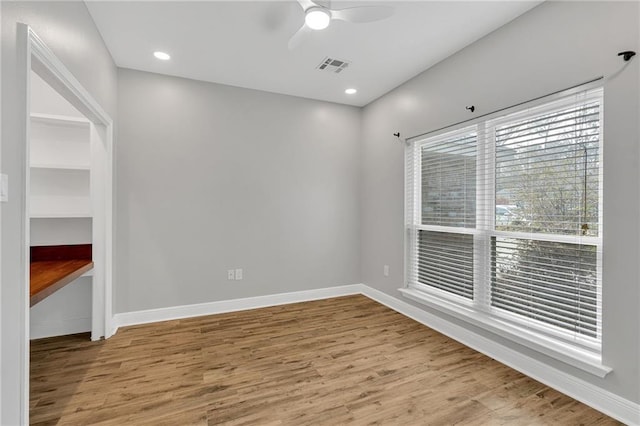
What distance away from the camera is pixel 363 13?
2027mm

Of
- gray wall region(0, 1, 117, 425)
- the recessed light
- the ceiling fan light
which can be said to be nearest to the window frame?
the ceiling fan light

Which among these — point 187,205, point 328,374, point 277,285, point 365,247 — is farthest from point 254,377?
point 365,247

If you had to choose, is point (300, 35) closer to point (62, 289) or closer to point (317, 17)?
point (317, 17)

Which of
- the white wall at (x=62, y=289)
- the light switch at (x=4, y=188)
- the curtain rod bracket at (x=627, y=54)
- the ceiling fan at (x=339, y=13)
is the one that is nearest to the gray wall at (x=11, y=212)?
the light switch at (x=4, y=188)

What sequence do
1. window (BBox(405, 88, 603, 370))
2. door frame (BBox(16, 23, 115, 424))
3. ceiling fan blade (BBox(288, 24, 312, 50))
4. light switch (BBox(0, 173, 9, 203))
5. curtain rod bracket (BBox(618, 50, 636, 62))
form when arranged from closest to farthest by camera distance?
light switch (BBox(0, 173, 9, 203)) → door frame (BBox(16, 23, 115, 424)) → curtain rod bracket (BBox(618, 50, 636, 62)) → window (BBox(405, 88, 603, 370)) → ceiling fan blade (BBox(288, 24, 312, 50))

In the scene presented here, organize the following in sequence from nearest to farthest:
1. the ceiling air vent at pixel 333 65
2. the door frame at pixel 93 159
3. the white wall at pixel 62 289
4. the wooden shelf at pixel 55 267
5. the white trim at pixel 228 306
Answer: the door frame at pixel 93 159 → the wooden shelf at pixel 55 267 → the white wall at pixel 62 289 → the ceiling air vent at pixel 333 65 → the white trim at pixel 228 306

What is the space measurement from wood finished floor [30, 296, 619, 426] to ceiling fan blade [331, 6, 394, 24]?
8.70 feet

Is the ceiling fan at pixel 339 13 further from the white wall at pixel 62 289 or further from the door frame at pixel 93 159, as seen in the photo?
the white wall at pixel 62 289

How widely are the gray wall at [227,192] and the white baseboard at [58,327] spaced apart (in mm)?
370

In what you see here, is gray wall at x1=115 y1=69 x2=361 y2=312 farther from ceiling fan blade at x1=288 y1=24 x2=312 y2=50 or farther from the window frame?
ceiling fan blade at x1=288 y1=24 x2=312 y2=50

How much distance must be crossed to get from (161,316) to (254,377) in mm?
1742

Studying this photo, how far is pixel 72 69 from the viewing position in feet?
6.75

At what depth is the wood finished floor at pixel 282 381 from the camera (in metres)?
1.87

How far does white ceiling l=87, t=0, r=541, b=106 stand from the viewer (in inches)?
91.8
